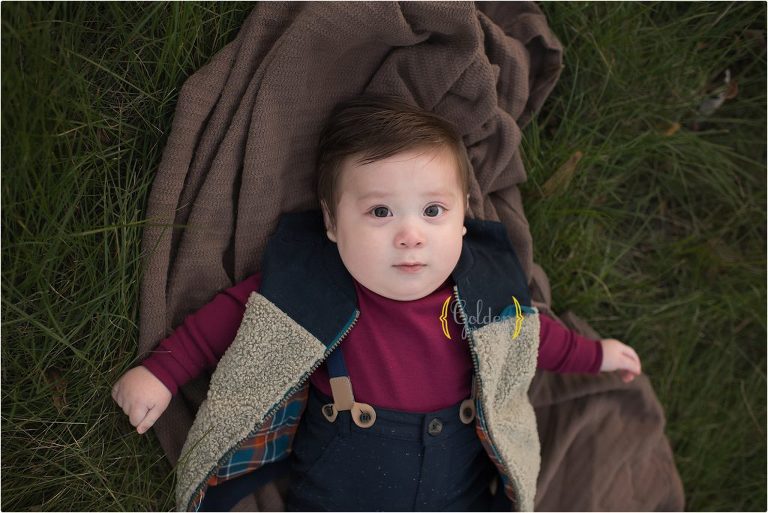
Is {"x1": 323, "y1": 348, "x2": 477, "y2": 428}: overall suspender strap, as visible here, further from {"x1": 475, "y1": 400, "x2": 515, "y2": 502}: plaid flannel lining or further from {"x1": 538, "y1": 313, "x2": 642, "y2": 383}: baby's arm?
{"x1": 538, "y1": 313, "x2": 642, "y2": 383}: baby's arm

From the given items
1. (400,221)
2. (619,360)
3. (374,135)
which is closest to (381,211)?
(400,221)

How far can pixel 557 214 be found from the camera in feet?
6.23

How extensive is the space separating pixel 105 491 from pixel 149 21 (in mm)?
1077

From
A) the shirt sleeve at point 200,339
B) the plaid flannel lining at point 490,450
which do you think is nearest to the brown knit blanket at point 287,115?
the shirt sleeve at point 200,339

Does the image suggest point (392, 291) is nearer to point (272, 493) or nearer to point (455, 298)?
point (455, 298)

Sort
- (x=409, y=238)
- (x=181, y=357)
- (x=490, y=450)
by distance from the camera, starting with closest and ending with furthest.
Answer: (x=409, y=238) → (x=181, y=357) → (x=490, y=450)

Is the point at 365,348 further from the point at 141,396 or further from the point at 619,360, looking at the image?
the point at 619,360

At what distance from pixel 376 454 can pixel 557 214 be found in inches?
35.5

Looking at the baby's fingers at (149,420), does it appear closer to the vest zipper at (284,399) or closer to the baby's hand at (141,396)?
the baby's hand at (141,396)

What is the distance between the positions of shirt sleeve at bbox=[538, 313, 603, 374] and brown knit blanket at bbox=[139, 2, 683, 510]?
10 cm

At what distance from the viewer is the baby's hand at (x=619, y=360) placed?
1732 mm

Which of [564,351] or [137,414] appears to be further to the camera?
[564,351]

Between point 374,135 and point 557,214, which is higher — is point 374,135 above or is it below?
above

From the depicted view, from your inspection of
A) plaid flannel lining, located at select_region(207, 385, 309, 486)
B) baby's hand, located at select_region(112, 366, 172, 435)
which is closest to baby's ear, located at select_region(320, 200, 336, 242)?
plaid flannel lining, located at select_region(207, 385, 309, 486)
